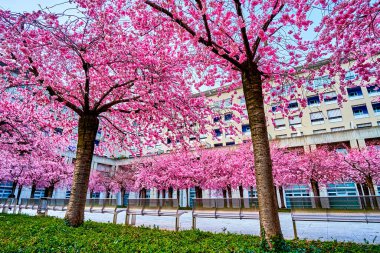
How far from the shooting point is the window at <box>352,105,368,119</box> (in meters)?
30.8

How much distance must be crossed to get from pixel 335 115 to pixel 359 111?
2.97 meters

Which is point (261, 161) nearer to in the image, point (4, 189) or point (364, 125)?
point (364, 125)

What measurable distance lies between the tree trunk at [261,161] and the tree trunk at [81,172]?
6.02 meters

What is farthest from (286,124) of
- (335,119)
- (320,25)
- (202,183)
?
(320,25)

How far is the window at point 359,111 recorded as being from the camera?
30.8 meters

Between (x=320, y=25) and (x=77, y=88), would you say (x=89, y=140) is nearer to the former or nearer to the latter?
(x=77, y=88)

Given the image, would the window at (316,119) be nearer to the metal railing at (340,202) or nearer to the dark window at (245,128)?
the dark window at (245,128)

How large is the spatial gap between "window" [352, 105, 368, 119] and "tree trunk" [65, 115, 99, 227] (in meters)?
35.2

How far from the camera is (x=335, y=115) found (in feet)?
105

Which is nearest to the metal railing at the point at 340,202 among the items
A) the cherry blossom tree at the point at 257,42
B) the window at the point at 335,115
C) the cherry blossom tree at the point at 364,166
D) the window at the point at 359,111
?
the cherry blossom tree at the point at 257,42

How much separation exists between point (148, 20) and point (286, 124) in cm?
3208

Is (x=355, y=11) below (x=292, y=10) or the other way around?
below

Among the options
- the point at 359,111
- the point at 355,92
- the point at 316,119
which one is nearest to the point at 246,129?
the point at 316,119

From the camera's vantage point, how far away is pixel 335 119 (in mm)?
31984
